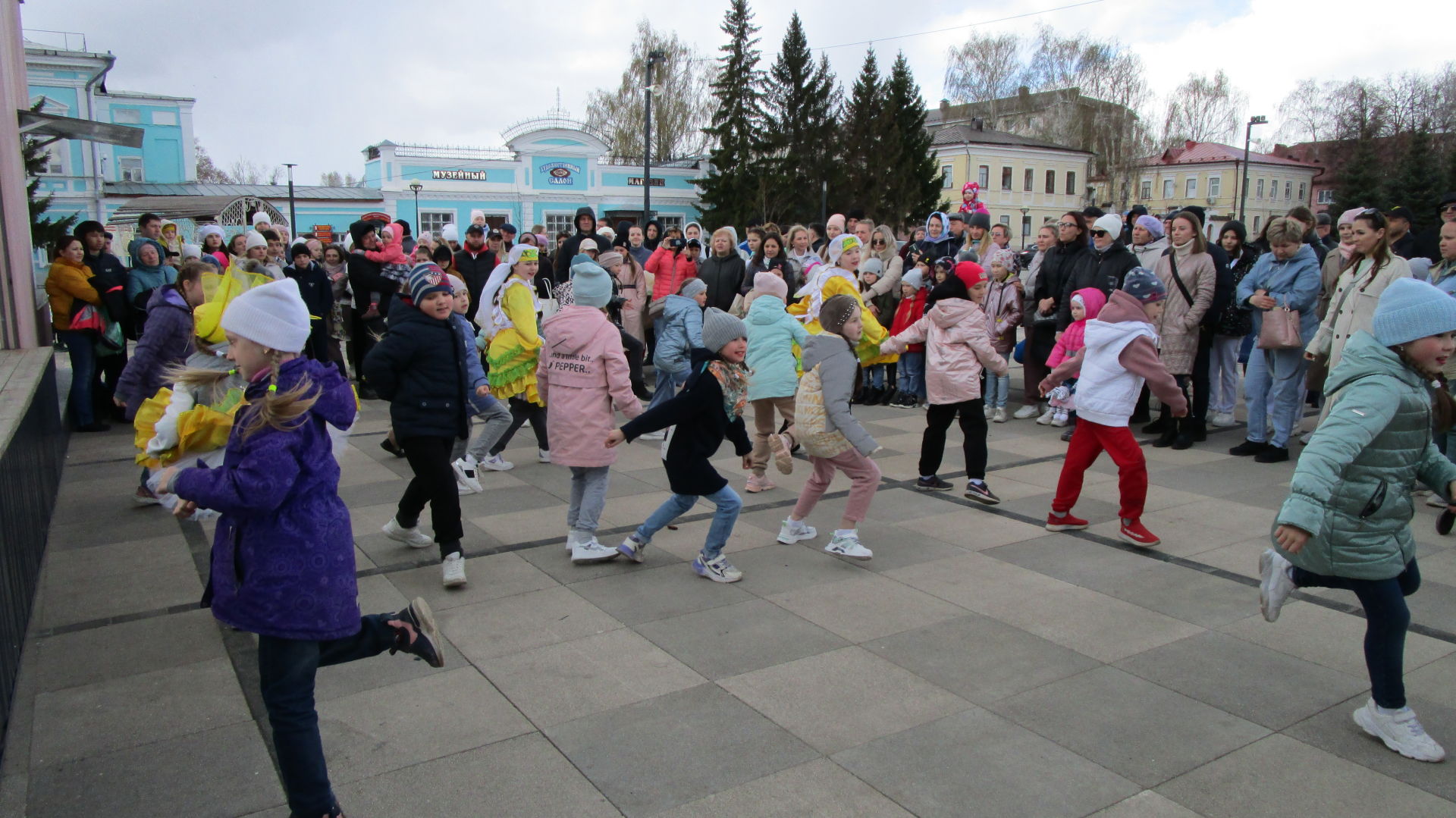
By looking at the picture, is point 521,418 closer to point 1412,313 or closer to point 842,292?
point 842,292

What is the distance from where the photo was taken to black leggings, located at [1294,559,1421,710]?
11.4 feet

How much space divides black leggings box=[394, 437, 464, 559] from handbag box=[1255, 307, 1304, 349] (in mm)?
6779

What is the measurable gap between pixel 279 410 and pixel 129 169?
5938cm

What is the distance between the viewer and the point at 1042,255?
33.6ft

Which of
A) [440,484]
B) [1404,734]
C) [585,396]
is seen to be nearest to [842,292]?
[585,396]

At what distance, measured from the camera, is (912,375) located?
38.5 feet

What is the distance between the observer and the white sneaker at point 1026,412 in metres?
10.7

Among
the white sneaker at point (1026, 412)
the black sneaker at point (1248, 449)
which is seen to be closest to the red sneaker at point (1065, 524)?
the black sneaker at point (1248, 449)

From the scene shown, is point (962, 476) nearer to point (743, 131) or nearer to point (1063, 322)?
point (1063, 322)

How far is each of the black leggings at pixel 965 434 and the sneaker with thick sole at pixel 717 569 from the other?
8.22ft

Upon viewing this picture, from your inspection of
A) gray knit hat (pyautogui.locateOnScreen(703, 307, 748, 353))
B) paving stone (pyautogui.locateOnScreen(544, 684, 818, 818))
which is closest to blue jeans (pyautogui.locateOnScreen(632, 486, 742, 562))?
gray knit hat (pyautogui.locateOnScreen(703, 307, 748, 353))

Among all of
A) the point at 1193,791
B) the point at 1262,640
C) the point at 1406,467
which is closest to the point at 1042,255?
the point at 1262,640

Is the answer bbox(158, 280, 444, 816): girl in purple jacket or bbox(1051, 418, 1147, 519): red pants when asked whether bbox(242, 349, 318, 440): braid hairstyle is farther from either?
bbox(1051, 418, 1147, 519): red pants

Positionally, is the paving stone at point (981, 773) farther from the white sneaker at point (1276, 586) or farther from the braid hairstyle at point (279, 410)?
the braid hairstyle at point (279, 410)
